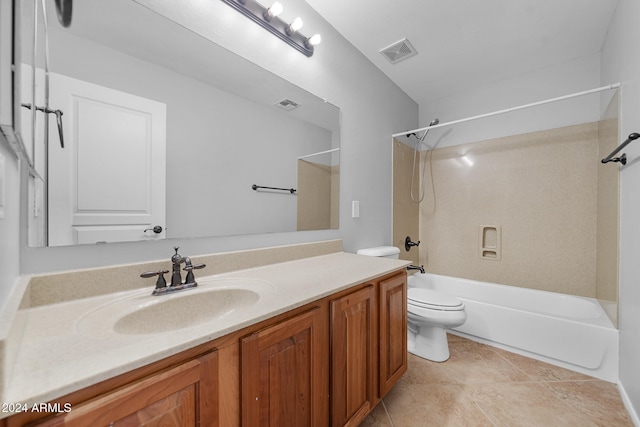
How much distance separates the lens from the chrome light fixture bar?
1.28 meters

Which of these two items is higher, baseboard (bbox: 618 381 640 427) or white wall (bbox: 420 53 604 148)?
white wall (bbox: 420 53 604 148)

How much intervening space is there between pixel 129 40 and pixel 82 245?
0.78 metres

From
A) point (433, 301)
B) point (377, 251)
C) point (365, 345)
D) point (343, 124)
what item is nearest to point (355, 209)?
point (377, 251)

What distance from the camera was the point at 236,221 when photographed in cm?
128

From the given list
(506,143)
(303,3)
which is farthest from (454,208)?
(303,3)

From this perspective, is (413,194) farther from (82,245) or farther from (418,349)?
(82,245)

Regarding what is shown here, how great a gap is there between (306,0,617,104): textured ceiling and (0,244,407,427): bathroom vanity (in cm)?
165

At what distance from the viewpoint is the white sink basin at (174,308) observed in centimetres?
74

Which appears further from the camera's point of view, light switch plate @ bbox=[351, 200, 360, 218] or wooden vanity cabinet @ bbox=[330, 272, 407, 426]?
light switch plate @ bbox=[351, 200, 360, 218]

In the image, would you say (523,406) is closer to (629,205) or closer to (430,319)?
(430,319)

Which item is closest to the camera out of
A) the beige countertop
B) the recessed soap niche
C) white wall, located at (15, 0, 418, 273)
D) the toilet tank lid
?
the beige countertop

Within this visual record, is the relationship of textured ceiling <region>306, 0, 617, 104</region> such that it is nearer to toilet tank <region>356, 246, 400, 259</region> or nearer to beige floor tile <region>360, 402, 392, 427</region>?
toilet tank <region>356, 246, 400, 259</region>

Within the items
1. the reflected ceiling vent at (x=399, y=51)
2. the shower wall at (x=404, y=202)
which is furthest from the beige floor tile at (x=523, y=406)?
the reflected ceiling vent at (x=399, y=51)

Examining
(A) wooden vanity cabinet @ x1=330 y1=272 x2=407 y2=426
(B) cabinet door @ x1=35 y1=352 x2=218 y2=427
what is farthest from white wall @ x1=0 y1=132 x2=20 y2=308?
(A) wooden vanity cabinet @ x1=330 y1=272 x2=407 y2=426
